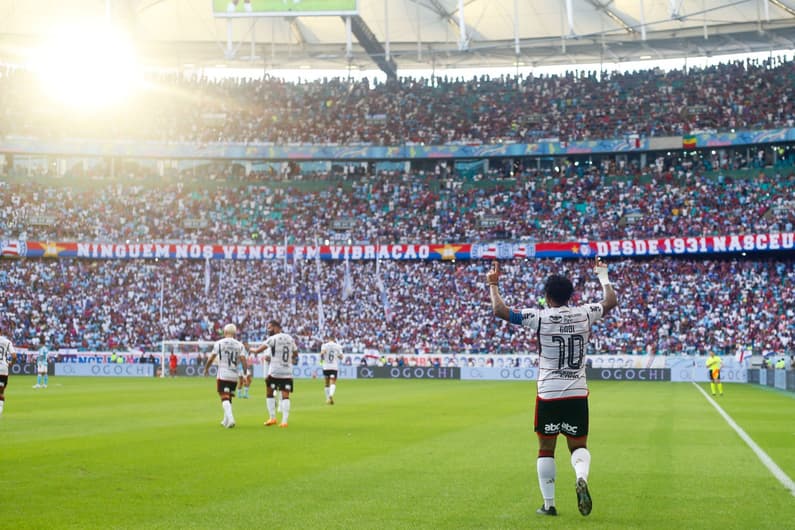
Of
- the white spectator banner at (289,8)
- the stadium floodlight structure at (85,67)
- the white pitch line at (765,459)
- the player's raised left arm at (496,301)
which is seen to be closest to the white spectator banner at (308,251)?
the stadium floodlight structure at (85,67)

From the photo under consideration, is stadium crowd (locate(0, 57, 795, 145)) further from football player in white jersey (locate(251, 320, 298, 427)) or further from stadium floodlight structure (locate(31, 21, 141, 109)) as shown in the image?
football player in white jersey (locate(251, 320, 298, 427))

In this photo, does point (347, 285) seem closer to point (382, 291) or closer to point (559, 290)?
point (382, 291)

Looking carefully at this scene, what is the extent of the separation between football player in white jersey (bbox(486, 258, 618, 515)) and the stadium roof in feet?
197

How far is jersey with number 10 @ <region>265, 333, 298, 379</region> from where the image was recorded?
882 inches

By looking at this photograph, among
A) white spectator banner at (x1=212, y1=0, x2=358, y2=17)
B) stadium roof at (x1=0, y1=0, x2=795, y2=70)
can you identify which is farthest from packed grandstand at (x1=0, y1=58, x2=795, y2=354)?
white spectator banner at (x1=212, y1=0, x2=358, y2=17)

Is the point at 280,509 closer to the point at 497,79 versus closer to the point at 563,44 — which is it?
the point at 563,44

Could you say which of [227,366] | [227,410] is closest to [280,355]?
[227,366]

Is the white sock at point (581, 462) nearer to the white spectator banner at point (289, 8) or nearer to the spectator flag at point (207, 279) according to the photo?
the white spectator banner at point (289, 8)

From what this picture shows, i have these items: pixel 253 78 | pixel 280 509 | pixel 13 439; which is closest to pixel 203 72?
pixel 253 78

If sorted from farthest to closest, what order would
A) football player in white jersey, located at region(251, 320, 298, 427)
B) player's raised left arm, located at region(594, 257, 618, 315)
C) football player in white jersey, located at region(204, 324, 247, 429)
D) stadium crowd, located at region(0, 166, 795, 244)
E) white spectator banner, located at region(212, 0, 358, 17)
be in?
stadium crowd, located at region(0, 166, 795, 244), white spectator banner, located at region(212, 0, 358, 17), football player in white jersey, located at region(251, 320, 298, 427), football player in white jersey, located at region(204, 324, 247, 429), player's raised left arm, located at region(594, 257, 618, 315)

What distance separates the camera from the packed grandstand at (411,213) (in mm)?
63156

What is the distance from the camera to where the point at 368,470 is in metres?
14.1

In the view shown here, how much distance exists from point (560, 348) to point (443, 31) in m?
67.9

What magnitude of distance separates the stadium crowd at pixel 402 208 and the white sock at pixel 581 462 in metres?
57.9
